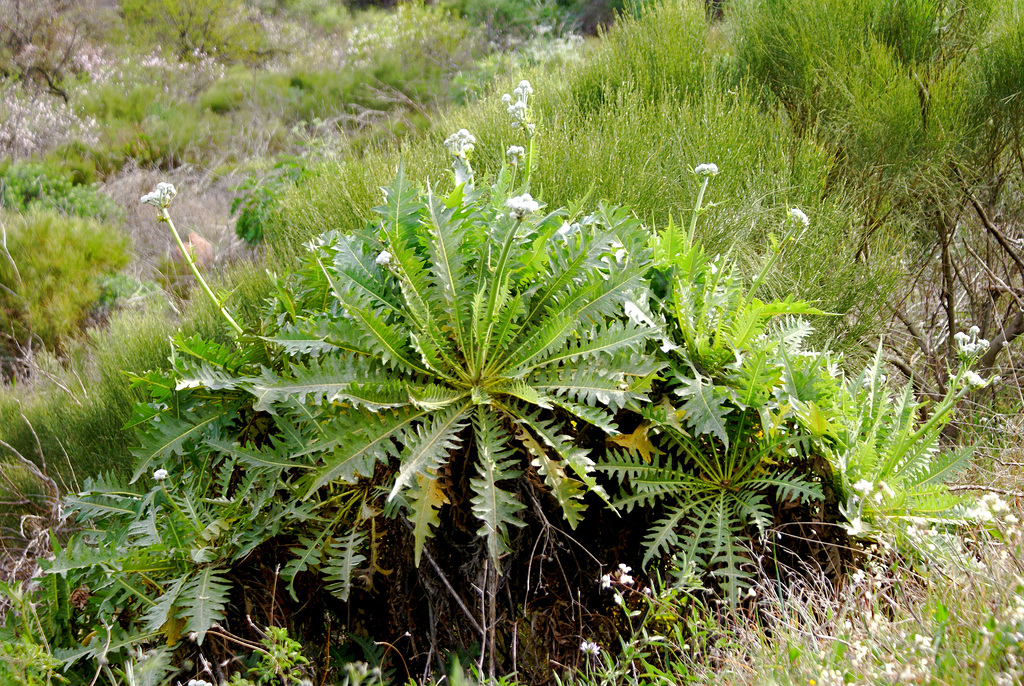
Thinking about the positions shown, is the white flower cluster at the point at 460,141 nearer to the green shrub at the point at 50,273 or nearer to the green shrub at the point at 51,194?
the green shrub at the point at 50,273

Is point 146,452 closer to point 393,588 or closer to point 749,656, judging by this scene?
point 393,588

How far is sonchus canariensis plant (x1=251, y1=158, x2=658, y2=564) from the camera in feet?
4.76

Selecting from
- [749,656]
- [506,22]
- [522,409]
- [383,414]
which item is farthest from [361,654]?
[506,22]

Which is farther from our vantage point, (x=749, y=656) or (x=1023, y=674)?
(x=749, y=656)

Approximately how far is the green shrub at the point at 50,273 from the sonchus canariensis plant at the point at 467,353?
4550mm

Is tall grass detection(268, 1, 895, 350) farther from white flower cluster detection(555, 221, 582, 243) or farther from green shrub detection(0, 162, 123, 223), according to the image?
green shrub detection(0, 162, 123, 223)

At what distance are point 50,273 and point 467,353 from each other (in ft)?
17.3

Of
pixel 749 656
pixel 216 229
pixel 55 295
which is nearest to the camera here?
pixel 749 656

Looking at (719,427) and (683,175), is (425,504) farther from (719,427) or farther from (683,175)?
(683,175)

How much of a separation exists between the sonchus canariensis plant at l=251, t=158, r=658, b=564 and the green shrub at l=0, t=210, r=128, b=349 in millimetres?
4550

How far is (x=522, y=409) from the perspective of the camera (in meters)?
1.57

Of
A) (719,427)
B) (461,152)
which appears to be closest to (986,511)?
(719,427)

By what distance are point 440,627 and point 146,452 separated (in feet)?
2.73

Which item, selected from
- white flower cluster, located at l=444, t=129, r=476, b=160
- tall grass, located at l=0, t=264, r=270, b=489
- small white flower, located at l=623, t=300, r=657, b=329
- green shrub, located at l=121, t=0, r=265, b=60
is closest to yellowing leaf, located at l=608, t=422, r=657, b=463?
small white flower, located at l=623, t=300, r=657, b=329
